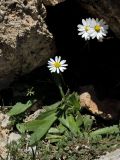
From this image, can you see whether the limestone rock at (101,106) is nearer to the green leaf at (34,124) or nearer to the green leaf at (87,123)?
the green leaf at (87,123)

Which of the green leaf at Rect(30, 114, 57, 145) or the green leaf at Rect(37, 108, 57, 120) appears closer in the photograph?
the green leaf at Rect(30, 114, 57, 145)

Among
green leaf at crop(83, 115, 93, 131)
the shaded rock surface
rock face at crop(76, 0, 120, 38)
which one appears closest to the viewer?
the shaded rock surface

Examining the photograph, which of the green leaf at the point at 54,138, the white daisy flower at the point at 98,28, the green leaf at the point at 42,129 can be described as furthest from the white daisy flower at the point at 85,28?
the green leaf at the point at 54,138

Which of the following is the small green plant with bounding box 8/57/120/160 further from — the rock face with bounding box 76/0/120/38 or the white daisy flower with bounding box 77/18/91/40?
the rock face with bounding box 76/0/120/38

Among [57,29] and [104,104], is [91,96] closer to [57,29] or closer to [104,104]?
[104,104]

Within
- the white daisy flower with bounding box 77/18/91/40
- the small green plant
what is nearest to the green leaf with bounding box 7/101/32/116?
the small green plant

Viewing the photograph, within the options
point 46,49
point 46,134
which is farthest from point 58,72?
point 46,134
